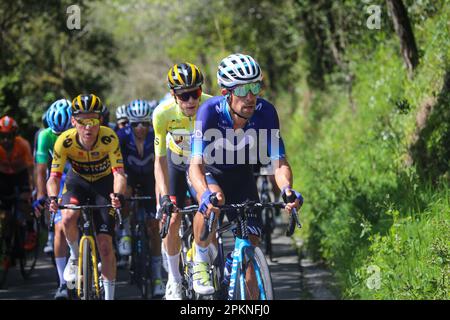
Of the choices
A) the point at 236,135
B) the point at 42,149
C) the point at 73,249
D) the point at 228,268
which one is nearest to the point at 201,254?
the point at 228,268

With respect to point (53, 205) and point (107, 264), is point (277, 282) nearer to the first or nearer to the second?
point (107, 264)

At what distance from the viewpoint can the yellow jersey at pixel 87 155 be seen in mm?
8688

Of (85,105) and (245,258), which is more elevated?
(85,105)

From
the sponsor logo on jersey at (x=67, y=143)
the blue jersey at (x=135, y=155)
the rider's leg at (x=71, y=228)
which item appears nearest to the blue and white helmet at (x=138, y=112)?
the blue jersey at (x=135, y=155)

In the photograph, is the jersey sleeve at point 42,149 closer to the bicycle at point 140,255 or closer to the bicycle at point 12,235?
the bicycle at point 140,255

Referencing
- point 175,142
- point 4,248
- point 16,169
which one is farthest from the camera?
point 16,169

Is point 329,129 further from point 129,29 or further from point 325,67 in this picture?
point 129,29

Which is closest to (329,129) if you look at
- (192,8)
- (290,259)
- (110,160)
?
(290,259)

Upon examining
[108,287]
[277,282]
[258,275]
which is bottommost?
[277,282]

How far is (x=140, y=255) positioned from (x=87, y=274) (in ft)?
5.67

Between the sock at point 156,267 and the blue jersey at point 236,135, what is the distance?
333cm

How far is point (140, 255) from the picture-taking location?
32.8ft

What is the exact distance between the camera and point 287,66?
35062 millimetres
